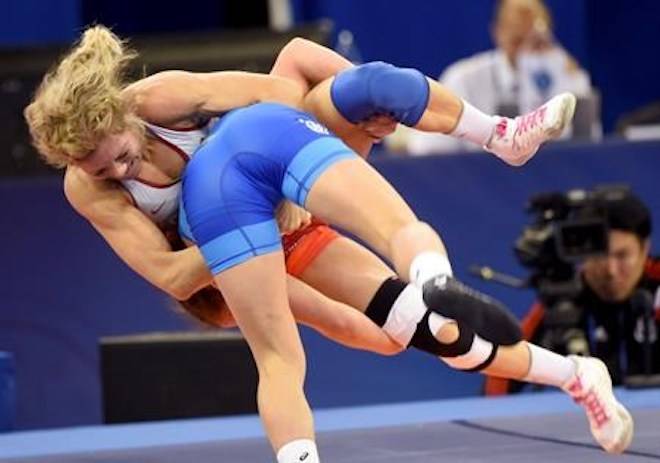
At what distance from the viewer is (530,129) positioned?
4621 mm

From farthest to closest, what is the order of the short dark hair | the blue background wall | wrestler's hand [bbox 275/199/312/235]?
the blue background wall, the short dark hair, wrestler's hand [bbox 275/199/312/235]

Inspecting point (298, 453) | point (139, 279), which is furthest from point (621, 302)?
point (298, 453)

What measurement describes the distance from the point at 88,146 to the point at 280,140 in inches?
17.4

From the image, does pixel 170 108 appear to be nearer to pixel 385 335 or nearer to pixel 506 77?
pixel 385 335

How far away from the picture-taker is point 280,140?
4121 millimetres

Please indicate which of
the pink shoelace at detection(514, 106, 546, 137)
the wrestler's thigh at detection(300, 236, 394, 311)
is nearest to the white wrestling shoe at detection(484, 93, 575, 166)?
the pink shoelace at detection(514, 106, 546, 137)

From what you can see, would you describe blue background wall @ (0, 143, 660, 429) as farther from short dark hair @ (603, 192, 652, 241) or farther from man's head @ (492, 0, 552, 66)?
man's head @ (492, 0, 552, 66)

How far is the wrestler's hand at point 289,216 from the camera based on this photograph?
172 inches

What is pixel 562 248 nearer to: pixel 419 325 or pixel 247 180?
pixel 419 325

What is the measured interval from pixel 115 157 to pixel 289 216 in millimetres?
440

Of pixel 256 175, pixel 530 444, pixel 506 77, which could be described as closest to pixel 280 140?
pixel 256 175

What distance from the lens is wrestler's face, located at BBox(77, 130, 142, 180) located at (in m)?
4.26

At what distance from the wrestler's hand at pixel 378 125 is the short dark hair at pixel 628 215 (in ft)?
6.45

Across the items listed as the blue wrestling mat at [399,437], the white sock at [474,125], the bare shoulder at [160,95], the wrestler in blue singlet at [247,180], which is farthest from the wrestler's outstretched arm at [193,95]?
the blue wrestling mat at [399,437]
